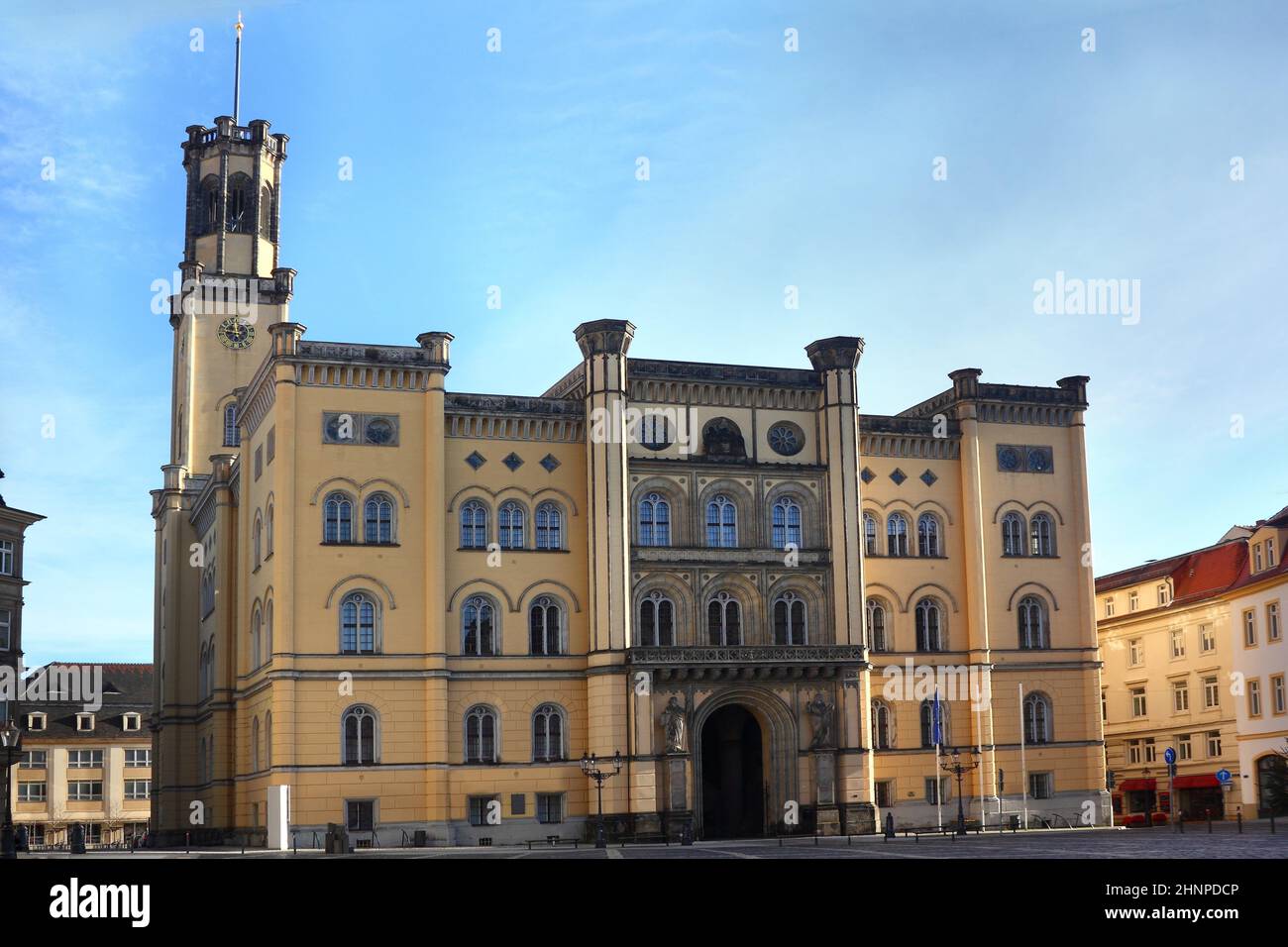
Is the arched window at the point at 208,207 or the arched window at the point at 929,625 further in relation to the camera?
the arched window at the point at 208,207

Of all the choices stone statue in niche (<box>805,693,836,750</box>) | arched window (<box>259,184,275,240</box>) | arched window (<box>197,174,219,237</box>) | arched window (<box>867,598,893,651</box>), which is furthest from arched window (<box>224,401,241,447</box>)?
stone statue in niche (<box>805,693,836,750</box>)

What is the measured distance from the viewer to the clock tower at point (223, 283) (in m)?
83.2

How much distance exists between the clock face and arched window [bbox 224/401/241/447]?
118 inches

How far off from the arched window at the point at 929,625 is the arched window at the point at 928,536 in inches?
81.3

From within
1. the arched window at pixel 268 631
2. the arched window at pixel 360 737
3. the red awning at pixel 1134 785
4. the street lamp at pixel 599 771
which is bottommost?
the red awning at pixel 1134 785

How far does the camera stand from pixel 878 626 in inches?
2744

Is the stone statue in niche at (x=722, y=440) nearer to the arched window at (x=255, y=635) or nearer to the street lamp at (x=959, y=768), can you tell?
the street lamp at (x=959, y=768)

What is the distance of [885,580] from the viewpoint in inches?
2749

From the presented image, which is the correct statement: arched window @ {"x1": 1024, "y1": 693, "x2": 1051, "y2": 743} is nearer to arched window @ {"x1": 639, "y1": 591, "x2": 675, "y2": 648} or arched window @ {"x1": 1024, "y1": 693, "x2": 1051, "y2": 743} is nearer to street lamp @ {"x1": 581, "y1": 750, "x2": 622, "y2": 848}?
arched window @ {"x1": 639, "y1": 591, "x2": 675, "y2": 648}

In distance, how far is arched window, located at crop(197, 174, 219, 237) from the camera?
8481 centimetres

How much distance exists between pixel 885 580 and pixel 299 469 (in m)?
24.7

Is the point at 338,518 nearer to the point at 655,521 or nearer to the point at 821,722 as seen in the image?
the point at 655,521

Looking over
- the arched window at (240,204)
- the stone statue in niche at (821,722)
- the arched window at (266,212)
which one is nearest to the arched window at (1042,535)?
the stone statue in niche at (821,722)
